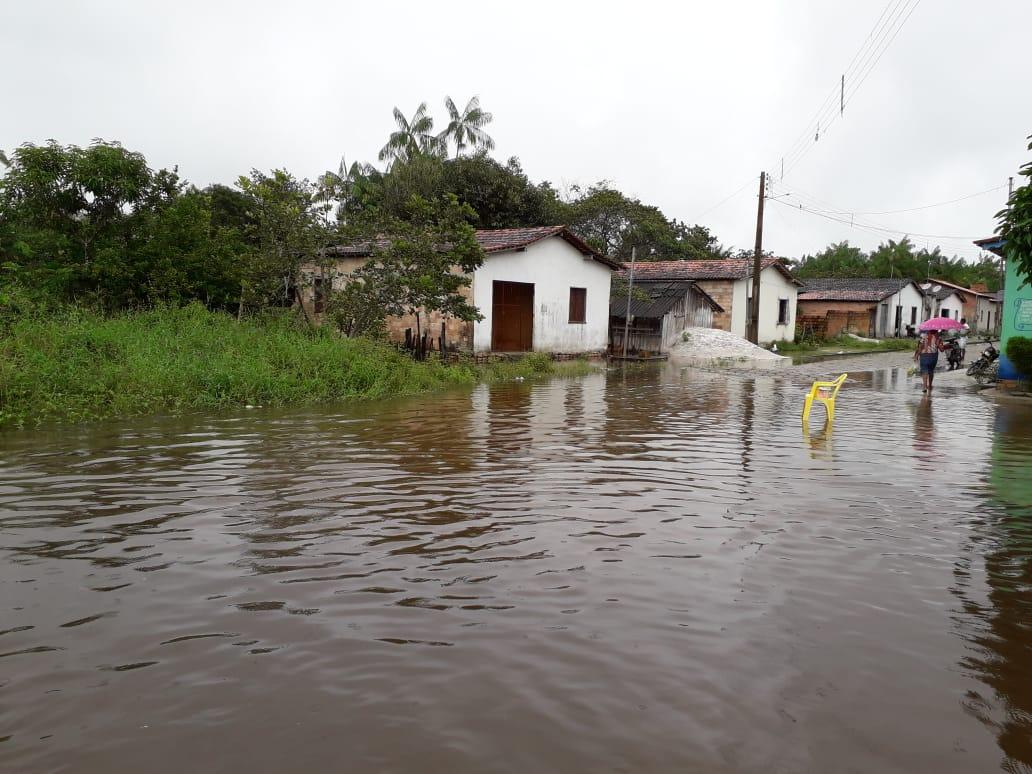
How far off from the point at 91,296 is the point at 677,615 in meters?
16.3

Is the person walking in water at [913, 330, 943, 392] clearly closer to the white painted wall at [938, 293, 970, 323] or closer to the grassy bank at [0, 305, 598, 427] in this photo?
the grassy bank at [0, 305, 598, 427]

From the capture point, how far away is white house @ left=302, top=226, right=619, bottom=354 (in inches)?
820

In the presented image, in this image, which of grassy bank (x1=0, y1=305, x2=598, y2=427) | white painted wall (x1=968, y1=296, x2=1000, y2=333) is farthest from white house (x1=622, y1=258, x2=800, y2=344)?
white painted wall (x1=968, y1=296, x2=1000, y2=333)

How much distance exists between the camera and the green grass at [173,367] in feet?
35.4

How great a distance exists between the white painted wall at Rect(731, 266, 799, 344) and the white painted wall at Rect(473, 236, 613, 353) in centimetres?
958

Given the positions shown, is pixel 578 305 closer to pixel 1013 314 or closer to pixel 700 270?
pixel 700 270

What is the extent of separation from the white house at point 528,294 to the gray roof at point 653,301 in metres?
2.82

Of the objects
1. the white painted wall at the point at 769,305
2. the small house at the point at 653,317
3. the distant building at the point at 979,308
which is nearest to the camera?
the small house at the point at 653,317

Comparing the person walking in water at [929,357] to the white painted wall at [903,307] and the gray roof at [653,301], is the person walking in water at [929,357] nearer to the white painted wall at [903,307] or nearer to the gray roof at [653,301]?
the gray roof at [653,301]

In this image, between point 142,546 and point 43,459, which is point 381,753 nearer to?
point 142,546

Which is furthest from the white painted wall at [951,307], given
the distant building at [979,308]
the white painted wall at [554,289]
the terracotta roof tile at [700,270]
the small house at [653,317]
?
the white painted wall at [554,289]

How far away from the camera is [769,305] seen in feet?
117

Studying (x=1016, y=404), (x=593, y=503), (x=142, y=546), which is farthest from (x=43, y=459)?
(x=1016, y=404)

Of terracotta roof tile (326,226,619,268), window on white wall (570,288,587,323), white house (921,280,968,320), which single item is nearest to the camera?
terracotta roof tile (326,226,619,268)
